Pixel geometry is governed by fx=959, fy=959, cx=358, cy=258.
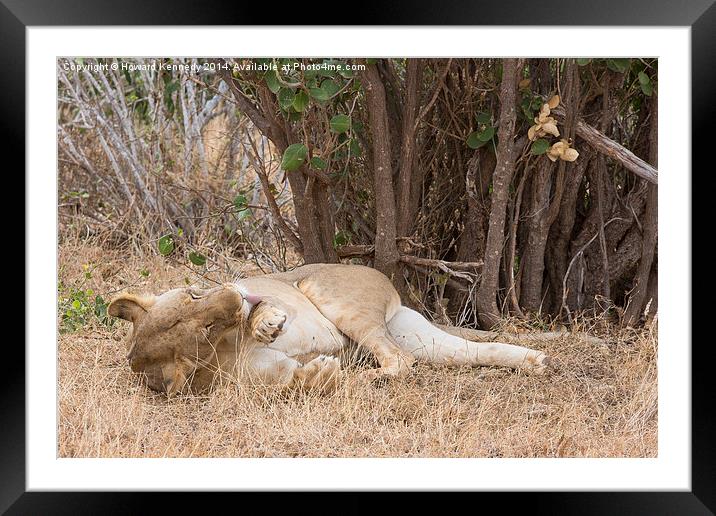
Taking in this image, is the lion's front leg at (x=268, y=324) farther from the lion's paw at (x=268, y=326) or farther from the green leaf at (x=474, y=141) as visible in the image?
the green leaf at (x=474, y=141)

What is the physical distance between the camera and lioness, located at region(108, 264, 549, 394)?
3.56 metres

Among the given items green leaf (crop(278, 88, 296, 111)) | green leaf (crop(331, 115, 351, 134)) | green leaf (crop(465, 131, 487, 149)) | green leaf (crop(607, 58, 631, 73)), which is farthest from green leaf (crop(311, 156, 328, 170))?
green leaf (crop(607, 58, 631, 73))

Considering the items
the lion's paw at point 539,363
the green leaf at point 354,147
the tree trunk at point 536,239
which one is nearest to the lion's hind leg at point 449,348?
the lion's paw at point 539,363

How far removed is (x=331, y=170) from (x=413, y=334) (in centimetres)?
113

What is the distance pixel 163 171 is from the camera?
6.64 m

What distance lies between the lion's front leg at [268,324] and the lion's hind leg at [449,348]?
0.79 m

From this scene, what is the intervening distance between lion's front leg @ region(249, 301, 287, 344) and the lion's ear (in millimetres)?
428

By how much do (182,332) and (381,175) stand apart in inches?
55.0
